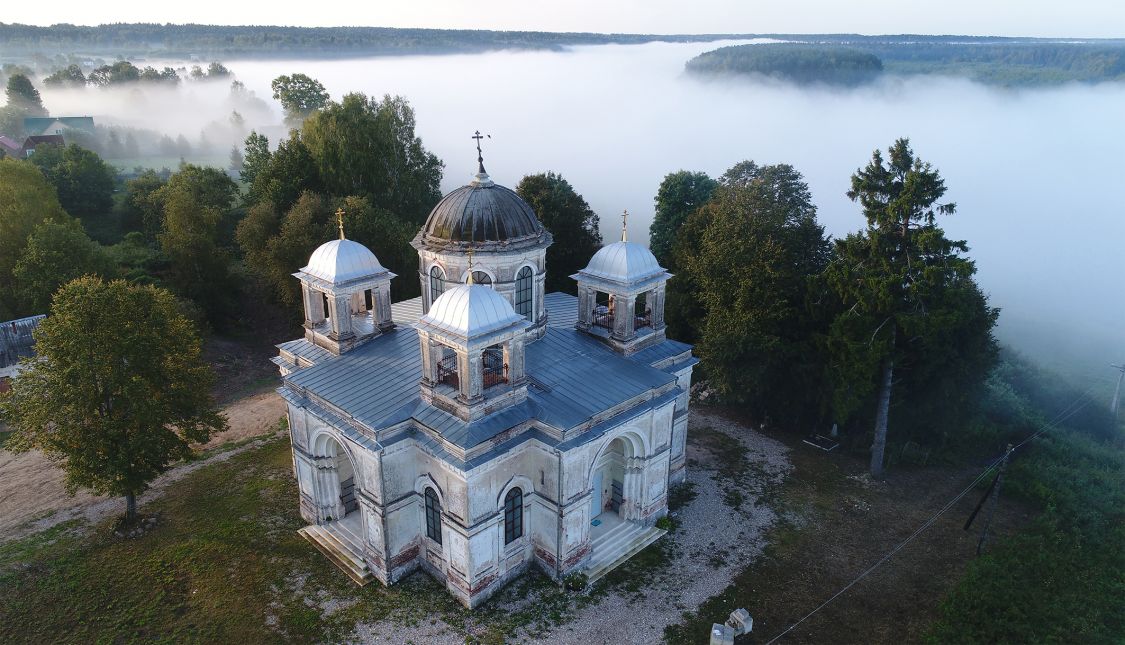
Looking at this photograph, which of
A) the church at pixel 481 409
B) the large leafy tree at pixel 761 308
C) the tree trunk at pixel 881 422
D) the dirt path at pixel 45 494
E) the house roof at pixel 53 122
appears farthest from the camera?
the house roof at pixel 53 122

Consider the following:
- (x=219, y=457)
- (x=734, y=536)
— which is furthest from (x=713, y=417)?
(x=219, y=457)

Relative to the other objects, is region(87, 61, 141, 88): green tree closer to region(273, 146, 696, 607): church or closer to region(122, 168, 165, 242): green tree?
region(122, 168, 165, 242): green tree

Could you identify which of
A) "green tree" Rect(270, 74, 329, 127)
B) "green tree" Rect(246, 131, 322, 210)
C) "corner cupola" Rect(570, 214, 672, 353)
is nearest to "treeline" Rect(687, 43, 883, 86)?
"green tree" Rect(270, 74, 329, 127)

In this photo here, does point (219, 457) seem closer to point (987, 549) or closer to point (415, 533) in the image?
point (415, 533)

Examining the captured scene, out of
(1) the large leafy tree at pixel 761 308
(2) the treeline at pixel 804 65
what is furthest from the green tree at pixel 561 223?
(2) the treeline at pixel 804 65

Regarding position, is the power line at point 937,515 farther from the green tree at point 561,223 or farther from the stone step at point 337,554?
the green tree at point 561,223

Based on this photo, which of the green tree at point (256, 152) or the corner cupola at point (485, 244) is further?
the green tree at point (256, 152)
